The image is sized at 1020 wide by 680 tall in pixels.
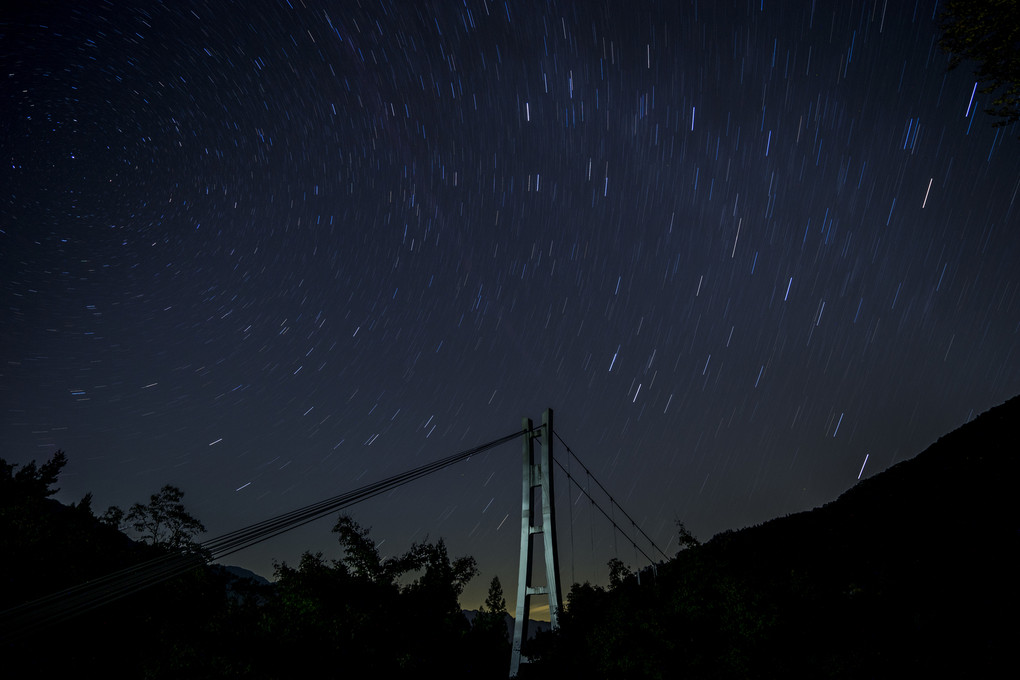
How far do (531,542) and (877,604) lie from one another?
17.1m

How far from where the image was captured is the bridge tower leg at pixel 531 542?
14.4 meters

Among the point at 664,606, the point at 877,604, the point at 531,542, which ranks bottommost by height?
the point at 877,604

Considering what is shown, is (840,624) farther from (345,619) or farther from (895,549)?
(345,619)

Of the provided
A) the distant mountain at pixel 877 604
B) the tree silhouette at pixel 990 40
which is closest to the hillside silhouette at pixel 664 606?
the distant mountain at pixel 877 604

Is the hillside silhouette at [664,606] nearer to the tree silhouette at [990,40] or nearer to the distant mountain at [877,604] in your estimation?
the distant mountain at [877,604]

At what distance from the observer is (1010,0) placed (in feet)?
28.5

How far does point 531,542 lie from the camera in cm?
1568

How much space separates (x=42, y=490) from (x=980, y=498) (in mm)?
54941

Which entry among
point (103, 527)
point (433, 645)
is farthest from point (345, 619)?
point (103, 527)

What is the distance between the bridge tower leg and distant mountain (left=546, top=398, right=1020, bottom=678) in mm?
1789

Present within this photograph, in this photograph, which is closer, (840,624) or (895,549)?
(840,624)

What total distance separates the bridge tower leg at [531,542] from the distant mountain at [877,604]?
1.79m

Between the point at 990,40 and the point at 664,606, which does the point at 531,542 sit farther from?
the point at 990,40

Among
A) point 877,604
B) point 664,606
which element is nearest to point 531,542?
point 664,606
